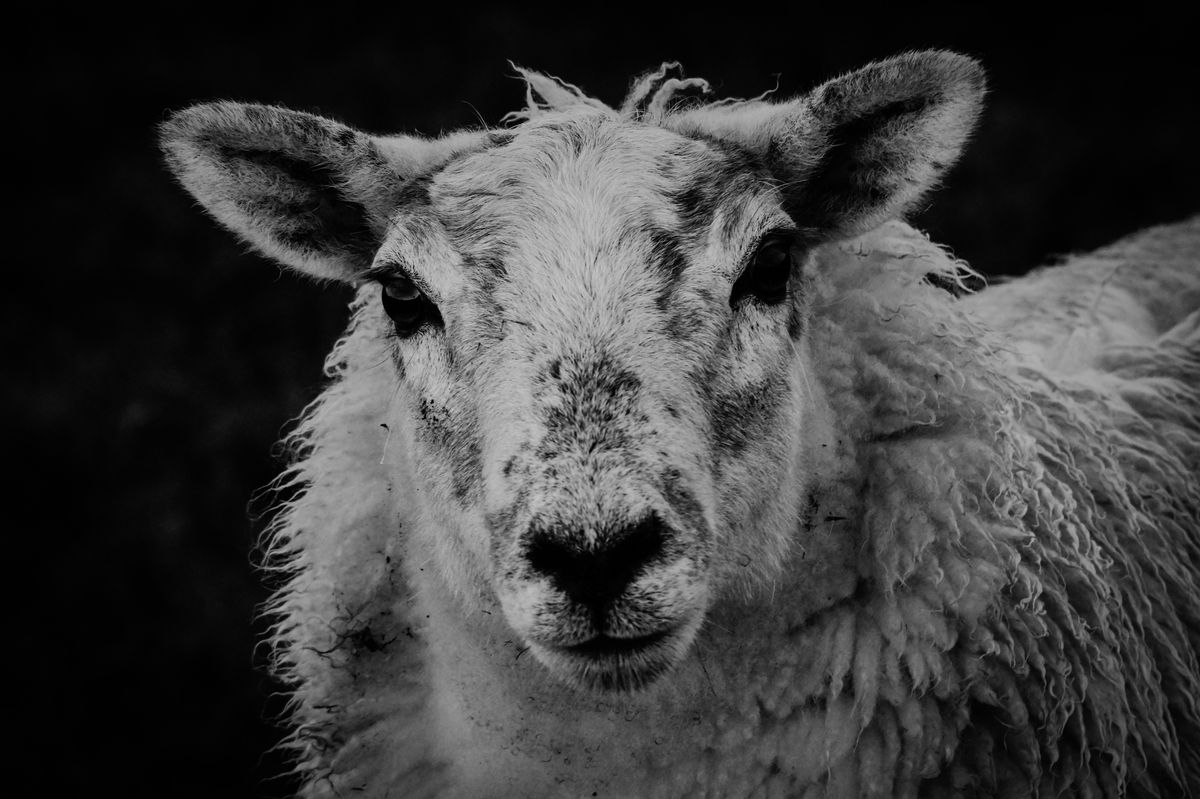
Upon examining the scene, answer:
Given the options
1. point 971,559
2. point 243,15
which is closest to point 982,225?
point 971,559

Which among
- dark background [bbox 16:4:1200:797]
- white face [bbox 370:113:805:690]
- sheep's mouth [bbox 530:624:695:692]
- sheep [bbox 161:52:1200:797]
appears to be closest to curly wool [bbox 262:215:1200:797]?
sheep [bbox 161:52:1200:797]

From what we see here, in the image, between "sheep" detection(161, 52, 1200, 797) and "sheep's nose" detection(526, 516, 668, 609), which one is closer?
"sheep's nose" detection(526, 516, 668, 609)

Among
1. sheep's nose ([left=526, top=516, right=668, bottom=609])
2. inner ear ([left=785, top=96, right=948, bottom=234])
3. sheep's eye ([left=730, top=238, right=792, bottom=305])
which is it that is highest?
inner ear ([left=785, top=96, right=948, bottom=234])

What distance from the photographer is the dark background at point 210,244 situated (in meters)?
4.34

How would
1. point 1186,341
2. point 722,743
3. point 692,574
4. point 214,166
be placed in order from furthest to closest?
1. point 1186,341
2. point 214,166
3. point 722,743
4. point 692,574

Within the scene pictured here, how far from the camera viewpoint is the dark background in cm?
434

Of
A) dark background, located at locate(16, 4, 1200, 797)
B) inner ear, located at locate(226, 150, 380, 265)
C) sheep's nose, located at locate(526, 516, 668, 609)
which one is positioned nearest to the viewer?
sheep's nose, located at locate(526, 516, 668, 609)

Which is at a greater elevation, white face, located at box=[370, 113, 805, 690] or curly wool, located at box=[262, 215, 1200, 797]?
white face, located at box=[370, 113, 805, 690]

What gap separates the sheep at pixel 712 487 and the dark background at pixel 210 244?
2277 millimetres

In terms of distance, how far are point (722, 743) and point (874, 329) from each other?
1.11 m

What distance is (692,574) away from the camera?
1576 millimetres

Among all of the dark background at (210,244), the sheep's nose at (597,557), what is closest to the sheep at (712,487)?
the sheep's nose at (597,557)

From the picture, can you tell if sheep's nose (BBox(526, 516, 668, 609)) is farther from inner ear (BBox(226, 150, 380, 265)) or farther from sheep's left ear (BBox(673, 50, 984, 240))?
inner ear (BBox(226, 150, 380, 265))

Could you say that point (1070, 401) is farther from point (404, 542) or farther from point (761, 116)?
point (404, 542)
